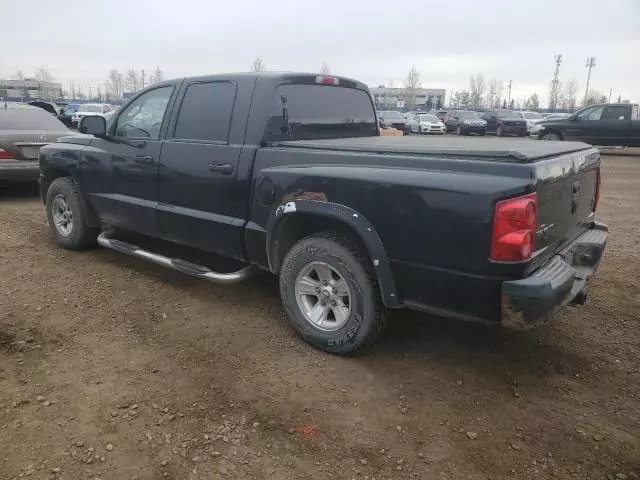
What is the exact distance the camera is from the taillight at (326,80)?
4.49 m

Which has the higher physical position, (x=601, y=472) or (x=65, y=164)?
(x=65, y=164)

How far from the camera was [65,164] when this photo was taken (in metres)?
5.60

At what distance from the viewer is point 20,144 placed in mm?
8234

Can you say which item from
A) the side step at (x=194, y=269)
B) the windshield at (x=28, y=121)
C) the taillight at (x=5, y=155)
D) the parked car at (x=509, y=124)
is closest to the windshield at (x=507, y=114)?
the parked car at (x=509, y=124)

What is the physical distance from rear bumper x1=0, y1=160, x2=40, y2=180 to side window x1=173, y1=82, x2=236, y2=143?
477cm

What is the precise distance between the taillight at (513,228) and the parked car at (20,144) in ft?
24.6

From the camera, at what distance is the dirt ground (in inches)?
102

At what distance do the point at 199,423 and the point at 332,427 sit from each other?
27.9 inches

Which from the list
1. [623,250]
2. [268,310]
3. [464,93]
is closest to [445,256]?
[268,310]

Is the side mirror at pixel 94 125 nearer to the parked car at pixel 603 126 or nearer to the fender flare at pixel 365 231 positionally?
the fender flare at pixel 365 231

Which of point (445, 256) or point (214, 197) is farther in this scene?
point (214, 197)

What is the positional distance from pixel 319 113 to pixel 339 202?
1.41m

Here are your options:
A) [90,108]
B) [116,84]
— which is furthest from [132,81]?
[90,108]

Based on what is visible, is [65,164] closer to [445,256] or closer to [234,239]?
[234,239]
